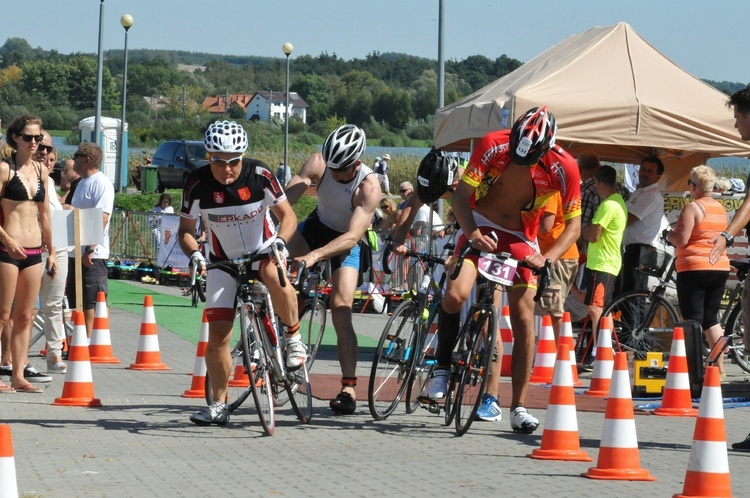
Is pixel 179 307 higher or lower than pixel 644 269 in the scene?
lower

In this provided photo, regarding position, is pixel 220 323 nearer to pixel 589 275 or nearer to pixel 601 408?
pixel 601 408

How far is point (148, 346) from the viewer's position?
43.1ft

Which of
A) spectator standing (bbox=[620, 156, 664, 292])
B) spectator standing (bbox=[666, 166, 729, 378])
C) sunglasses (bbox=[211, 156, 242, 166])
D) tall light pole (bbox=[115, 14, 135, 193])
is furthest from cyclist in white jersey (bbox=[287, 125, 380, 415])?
tall light pole (bbox=[115, 14, 135, 193])

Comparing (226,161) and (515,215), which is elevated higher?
(226,161)

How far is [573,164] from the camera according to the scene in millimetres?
9141

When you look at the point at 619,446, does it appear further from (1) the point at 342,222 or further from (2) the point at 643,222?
(2) the point at 643,222

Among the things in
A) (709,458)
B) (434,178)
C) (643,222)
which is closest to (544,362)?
(643,222)

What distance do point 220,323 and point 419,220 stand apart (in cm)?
1447

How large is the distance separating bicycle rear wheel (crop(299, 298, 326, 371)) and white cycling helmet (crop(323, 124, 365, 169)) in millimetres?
1769

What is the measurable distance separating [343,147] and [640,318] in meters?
4.97

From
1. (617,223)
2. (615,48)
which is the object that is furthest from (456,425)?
(615,48)

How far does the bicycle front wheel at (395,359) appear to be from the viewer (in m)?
9.56

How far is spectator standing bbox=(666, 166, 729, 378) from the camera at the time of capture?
41.5 feet

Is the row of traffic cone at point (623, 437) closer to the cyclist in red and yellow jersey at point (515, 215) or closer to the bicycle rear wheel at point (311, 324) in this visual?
the cyclist in red and yellow jersey at point (515, 215)
